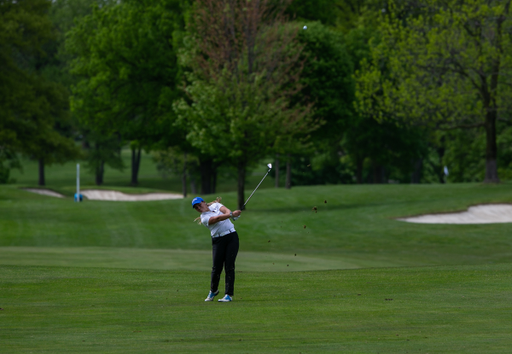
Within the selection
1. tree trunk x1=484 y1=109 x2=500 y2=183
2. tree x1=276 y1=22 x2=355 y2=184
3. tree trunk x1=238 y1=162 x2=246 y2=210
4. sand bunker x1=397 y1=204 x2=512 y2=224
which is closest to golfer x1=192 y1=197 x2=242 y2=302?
sand bunker x1=397 y1=204 x2=512 y2=224

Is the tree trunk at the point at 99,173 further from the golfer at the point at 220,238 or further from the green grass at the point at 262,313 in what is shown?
the golfer at the point at 220,238

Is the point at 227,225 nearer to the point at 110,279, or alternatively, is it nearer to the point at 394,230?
the point at 110,279

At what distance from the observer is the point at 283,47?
38562 mm

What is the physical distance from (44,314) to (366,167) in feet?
231

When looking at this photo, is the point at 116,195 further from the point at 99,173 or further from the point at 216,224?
the point at 216,224

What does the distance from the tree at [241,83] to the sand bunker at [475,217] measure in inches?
326

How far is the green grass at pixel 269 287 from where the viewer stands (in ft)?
33.1

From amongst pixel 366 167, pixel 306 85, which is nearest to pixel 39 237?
pixel 306 85

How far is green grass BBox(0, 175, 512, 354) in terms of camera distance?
33.1 ft

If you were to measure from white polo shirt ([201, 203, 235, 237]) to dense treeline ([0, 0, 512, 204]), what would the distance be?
23435mm

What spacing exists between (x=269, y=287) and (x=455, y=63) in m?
29.3

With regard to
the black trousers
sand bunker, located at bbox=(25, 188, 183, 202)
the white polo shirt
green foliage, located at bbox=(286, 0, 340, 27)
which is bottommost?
sand bunker, located at bbox=(25, 188, 183, 202)

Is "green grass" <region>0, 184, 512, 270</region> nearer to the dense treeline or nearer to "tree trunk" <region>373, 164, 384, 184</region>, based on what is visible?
the dense treeline

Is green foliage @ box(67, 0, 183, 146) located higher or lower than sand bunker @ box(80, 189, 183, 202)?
higher
